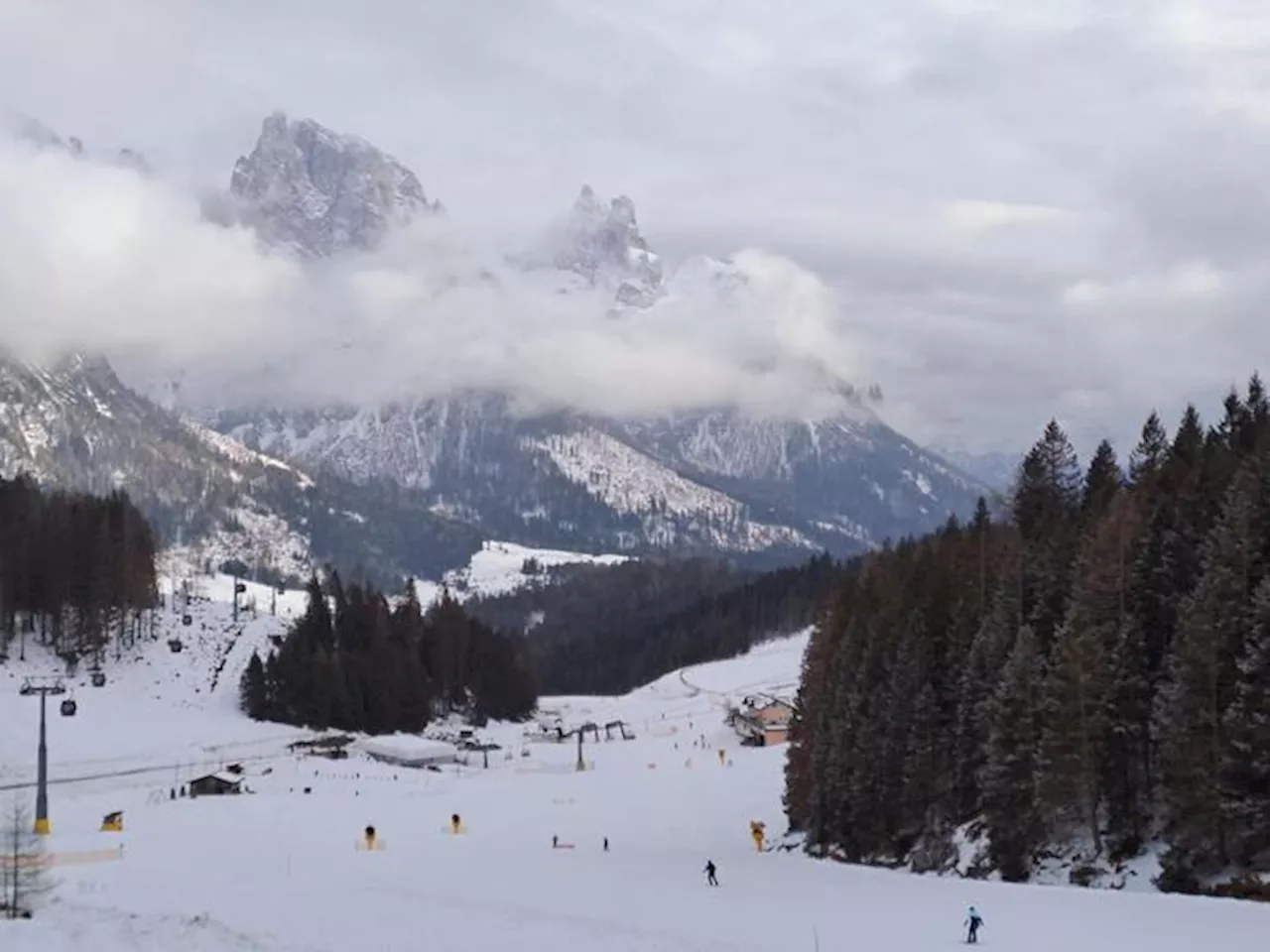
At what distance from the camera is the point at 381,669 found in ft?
493

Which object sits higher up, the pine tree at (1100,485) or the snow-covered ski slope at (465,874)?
the pine tree at (1100,485)

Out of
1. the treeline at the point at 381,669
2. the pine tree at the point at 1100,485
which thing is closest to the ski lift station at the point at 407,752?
the treeline at the point at 381,669

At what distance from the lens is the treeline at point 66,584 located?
132125 mm

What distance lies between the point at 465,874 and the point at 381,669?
94.5 meters

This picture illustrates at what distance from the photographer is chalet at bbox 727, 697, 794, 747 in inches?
5923

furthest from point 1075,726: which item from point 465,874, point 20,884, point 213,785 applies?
point 213,785

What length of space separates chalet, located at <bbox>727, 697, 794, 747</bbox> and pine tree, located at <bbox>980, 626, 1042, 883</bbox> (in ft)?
297

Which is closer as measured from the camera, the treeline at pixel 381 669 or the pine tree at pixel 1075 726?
the pine tree at pixel 1075 726

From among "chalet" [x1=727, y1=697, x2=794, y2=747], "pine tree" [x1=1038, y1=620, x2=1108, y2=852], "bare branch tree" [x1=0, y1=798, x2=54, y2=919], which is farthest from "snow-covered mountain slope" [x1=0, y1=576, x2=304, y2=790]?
"pine tree" [x1=1038, y1=620, x2=1108, y2=852]

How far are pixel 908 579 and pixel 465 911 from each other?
37976 mm

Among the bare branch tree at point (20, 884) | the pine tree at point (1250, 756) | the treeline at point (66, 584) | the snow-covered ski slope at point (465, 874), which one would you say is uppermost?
the treeline at point (66, 584)

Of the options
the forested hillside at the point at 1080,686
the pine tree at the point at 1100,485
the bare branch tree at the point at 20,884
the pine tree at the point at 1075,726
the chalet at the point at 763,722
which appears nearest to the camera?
the bare branch tree at the point at 20,884

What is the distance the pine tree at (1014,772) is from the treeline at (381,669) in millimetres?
97075

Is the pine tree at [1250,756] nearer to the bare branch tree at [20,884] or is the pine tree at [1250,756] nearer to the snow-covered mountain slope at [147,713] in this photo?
the bare branch tree at [20,884]
